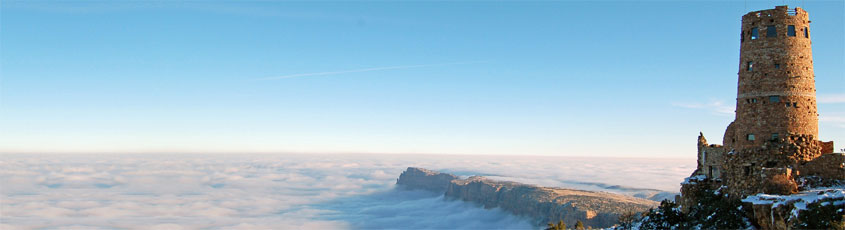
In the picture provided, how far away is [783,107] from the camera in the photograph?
1629 inches

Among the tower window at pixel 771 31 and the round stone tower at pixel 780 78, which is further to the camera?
the tower window at pixel 771 31

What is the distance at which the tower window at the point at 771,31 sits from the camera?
136 feet

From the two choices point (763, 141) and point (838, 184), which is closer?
point (838, 184)

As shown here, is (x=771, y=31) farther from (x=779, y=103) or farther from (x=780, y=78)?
(x=779, y=103)

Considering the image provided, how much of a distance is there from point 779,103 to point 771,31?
5414 mm

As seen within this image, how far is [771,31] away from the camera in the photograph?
41719mm

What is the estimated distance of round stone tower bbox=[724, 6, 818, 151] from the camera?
41250mm

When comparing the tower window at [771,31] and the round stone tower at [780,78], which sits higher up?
the tower window at [771,31]

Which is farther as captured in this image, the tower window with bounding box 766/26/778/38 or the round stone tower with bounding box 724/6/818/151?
the tower window with bounding box 766/26/778/38

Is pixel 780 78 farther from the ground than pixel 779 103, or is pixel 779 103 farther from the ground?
pixel 780 78

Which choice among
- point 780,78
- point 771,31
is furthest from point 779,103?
point 771,31

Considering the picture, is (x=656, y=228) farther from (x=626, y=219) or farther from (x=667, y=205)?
(x=626, y=219)

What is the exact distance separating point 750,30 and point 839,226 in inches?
694

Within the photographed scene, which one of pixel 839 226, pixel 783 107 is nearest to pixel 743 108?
pixel 783 107
